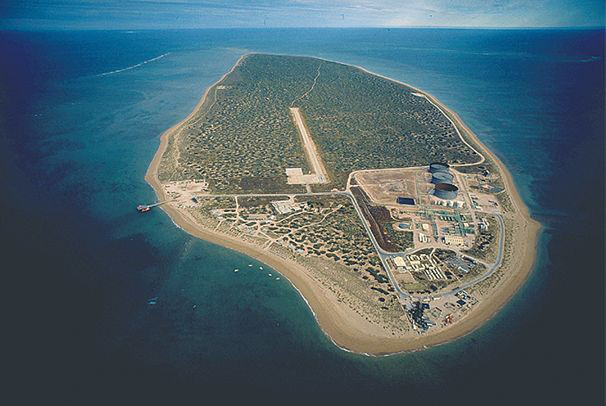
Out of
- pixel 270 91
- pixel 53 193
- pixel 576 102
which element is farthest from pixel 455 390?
pixel 576 102

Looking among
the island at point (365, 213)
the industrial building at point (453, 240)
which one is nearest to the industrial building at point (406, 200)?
the island at point (365, 213)

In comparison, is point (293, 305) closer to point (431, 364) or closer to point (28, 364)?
point (431, 364)

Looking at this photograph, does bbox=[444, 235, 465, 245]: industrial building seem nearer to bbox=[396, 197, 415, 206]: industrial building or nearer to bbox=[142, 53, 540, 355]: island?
bbox=[142, 53, 540, 355]: island

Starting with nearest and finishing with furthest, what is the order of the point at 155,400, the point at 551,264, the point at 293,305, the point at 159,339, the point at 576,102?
1. the point at 155,400
2. the point at 159,339
3. the point at 293,305
4. the point at 551,264
5. the point at 576,102

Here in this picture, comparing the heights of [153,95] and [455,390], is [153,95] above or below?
below

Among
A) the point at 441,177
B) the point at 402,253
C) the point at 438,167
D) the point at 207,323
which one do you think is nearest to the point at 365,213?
the point at 402,253
